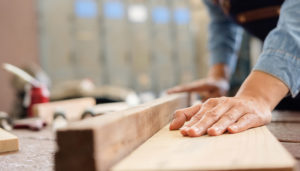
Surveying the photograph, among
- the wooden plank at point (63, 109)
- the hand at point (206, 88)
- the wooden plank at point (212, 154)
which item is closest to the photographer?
the wooden plank at point (212, 154)

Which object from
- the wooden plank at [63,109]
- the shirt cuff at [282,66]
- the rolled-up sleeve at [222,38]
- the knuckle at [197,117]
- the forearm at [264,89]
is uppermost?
the rolled-up sleeve at [222,38]

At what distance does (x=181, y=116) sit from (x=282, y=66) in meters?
0.34

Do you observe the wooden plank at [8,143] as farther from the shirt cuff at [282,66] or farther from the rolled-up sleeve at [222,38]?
the rolled-up sleeve at [222,38]

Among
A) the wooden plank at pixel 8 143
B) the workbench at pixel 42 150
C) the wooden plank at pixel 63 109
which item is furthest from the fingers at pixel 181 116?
the wooden plank at pixel 63 109

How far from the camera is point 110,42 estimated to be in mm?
5363

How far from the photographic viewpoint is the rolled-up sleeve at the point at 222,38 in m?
2.12

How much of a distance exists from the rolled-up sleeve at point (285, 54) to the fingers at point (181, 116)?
0.25m

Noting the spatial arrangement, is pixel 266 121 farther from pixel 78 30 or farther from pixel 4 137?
pixel 78 30

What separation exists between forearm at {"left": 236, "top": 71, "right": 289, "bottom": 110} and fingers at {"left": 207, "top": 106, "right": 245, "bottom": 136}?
9 cm

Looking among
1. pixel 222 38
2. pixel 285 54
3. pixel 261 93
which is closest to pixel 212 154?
pixel 261 93

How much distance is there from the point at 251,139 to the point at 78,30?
4768 millimetres

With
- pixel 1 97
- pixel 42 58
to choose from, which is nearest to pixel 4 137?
pixel 1 97

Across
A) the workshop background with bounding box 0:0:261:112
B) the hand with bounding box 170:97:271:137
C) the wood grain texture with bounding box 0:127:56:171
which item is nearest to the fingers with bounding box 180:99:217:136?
the hand with bounding box 170:97:271:137

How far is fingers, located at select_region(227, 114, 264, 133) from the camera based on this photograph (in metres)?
0.74
